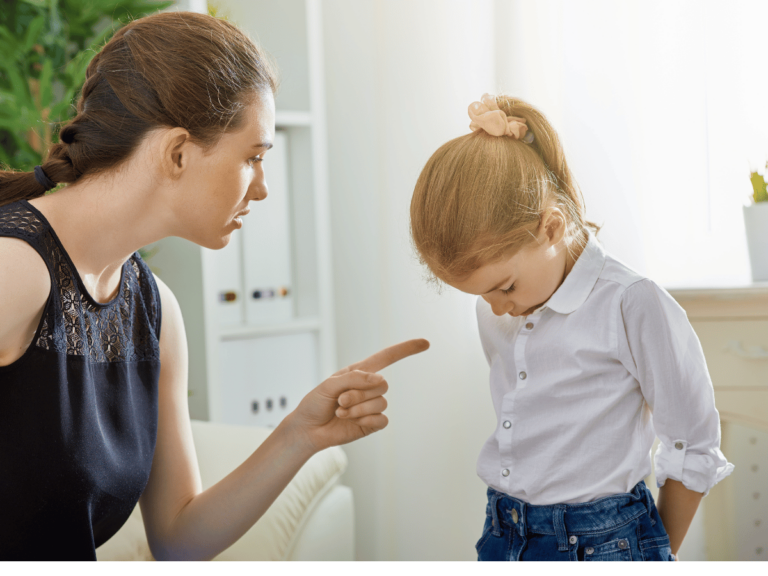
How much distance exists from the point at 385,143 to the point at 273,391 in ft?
2.39

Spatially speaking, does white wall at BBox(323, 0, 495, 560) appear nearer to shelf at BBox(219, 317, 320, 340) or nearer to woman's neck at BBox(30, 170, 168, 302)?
shelf at BBox(219, 317, 320, 340)

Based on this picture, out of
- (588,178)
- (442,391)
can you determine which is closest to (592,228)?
(588,178)

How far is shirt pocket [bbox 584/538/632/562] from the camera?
778 millimetres

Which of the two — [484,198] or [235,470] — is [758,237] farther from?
[235,470]

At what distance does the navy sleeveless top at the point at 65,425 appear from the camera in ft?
2.44

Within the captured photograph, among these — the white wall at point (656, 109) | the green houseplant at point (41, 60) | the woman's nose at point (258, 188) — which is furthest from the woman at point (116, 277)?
the white wall at point (656, 109)

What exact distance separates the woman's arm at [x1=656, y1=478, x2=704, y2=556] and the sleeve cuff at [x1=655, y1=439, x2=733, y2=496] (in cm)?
2

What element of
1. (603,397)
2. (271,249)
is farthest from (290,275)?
(603,397)

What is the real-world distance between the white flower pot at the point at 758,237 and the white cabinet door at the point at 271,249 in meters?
1.09

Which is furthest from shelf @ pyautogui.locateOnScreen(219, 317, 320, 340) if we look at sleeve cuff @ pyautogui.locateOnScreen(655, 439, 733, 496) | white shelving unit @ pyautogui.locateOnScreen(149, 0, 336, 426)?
sleeve cuff @ pyautogui.locateOnScreen(655, 439, 733, 496)

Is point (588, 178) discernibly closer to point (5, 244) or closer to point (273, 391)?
point (273, 391)

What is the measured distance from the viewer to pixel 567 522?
796mm

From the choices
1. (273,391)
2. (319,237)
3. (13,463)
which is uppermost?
(319,237)

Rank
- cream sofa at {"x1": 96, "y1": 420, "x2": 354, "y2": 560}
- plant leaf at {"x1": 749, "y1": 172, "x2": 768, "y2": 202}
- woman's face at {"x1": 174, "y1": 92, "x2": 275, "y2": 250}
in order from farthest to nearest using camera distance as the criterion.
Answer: plant leaf at {"x1": 749, "y1": 172, "x2": 768, "y2": 202} → cream sofa at {"x1": 96, "y1": 420, "x2": 354, "y2": 560} → woman's face at {"x1": 174, "y1": 92, "x2": 275, "y2": 250}
